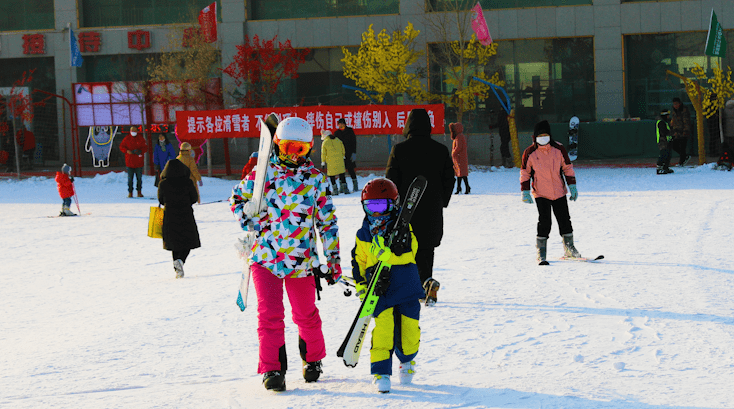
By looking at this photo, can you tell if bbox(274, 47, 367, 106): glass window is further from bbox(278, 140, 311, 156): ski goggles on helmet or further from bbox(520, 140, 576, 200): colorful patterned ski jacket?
bbox(278, 140, 311, 156): ski goggles on helmet

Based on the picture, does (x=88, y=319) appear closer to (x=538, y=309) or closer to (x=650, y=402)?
(x=538, y=309)

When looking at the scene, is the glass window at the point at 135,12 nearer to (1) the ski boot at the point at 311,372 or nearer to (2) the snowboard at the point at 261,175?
(2) the snowboard at the point at 261,175

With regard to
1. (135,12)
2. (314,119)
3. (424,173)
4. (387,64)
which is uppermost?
(135,12)

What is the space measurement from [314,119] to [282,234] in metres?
17.9

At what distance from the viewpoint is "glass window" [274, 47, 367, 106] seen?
29.0 m

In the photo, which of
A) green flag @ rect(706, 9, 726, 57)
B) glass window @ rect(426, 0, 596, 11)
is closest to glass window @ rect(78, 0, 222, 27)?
glass window @ rect(426, 0, 596, 11)

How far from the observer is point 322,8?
96.2ft

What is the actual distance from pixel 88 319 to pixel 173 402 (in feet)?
9.20

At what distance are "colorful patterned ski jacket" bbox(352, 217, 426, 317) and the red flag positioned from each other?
23856 millimetres

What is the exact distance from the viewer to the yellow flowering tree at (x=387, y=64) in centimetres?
2600

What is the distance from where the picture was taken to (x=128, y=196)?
63.1ft

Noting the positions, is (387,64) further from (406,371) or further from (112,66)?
(406,371)

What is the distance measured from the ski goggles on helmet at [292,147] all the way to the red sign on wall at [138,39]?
89.4 ft

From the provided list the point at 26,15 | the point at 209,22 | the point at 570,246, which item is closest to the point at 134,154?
the point at 209,22
